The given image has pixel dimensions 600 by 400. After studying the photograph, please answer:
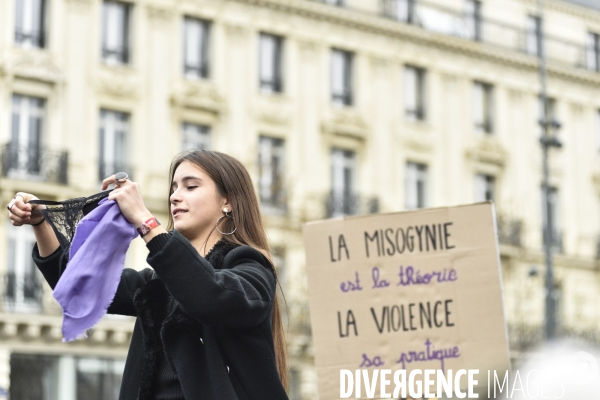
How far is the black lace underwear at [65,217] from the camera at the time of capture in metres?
A: 4.38

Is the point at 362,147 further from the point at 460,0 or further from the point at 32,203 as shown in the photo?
the point at 32,203

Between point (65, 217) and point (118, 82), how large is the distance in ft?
87.8

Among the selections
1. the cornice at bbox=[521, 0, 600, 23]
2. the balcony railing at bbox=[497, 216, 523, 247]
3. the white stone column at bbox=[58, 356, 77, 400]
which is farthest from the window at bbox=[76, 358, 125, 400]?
the cornice at bbox=[521, 0, 600, 23]

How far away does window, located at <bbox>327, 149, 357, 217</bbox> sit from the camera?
34041mm

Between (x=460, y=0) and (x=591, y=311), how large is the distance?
10.0 meters

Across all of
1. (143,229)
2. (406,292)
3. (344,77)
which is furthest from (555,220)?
(143,229)

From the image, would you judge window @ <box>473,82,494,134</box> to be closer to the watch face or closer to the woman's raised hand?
the woman's raised hand

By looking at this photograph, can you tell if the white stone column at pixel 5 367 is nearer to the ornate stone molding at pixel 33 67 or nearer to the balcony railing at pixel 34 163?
the balcony railing at pixel 34 163

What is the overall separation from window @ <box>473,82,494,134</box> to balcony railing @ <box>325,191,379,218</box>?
16.7ft

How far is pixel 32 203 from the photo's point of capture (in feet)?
14.3

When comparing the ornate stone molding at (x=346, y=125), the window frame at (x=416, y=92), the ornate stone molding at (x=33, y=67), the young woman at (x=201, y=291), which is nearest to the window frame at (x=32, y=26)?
the ornate stone molding at (x=33, y=67)

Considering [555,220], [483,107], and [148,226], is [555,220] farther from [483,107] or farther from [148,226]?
[148,226]

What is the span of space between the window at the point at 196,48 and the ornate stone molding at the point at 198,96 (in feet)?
1.42

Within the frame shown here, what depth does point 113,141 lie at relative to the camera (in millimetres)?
30828
